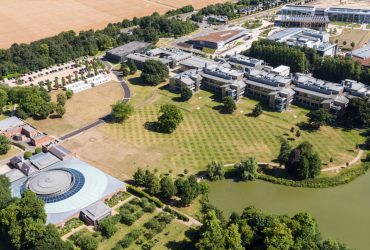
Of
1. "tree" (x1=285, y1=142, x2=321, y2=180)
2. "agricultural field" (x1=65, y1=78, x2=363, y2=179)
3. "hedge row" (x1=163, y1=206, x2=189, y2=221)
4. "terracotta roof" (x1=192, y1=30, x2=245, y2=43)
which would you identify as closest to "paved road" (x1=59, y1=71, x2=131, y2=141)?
"agricultural field" (x1=65, y1=78, x2=363, y2=179)

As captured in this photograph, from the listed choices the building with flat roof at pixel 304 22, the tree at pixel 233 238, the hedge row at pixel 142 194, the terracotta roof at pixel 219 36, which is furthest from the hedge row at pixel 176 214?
the building with flat roof at pixel 304 22

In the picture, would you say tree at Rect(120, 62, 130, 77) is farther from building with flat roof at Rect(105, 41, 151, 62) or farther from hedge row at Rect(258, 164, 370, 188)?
hedge row at Rect(258, 164, 370, 188)

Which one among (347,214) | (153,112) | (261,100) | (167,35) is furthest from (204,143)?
(167,35)

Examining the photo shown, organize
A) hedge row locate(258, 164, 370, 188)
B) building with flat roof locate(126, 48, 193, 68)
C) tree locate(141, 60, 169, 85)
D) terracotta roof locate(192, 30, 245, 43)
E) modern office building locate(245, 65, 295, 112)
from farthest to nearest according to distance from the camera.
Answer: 1. terracotta roof locate(192, 30, 245, 43)
2. building with flat roof locate(126, 48, 193, 68)
3. tree locate(141, 60, 169, 85)
4. modern office building locate(245, 65, 295, 112)
5. hedge row locate(258, 164, 370, 188)

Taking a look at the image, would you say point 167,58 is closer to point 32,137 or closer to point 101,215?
point 32,137

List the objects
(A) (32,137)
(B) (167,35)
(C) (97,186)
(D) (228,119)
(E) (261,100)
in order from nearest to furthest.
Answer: (C) (97,186)
(A) (32,137)
(D) (228,119)
(E) (261,100)
(B) (167,35)

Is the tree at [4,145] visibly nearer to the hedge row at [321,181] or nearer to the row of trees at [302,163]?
the hedge row at [321,181]

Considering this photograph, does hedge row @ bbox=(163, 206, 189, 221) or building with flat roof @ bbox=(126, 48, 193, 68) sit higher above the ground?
building with flat roof @ bbox=(126, 48, 193, 68)
